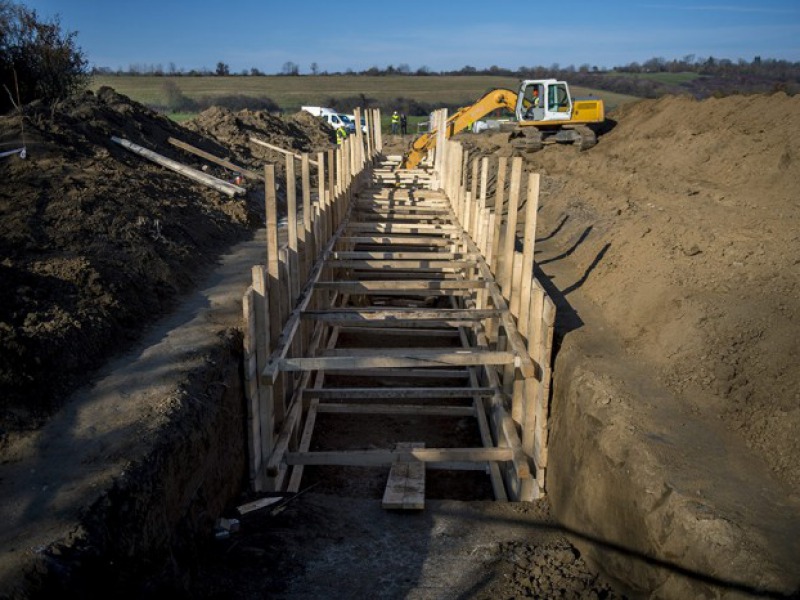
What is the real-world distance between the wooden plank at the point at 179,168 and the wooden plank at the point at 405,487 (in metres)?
10.5

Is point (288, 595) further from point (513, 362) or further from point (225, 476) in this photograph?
point (513, 362)

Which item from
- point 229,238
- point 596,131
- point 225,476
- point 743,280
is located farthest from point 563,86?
point 225,476

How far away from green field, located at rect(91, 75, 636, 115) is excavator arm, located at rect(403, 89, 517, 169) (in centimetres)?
4039

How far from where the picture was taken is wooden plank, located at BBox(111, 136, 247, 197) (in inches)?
597

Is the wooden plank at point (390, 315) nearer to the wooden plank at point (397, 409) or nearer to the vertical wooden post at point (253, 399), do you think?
the wooden plank at point (397, 409)

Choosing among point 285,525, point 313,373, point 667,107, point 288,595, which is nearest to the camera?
point 288,595

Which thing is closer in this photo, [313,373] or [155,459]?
[155,459]

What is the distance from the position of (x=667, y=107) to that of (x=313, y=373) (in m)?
16.9

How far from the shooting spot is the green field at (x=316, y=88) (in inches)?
2739

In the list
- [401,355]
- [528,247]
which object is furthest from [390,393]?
[528,247]

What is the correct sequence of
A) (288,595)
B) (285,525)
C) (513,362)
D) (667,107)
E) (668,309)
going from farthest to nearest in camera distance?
1. (667,107)
2. (668,309)
3. (513,362)
4. (285,525)
5. (288,595)

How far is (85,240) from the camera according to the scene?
27.8 feet

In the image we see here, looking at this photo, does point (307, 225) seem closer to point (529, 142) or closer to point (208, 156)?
point (208, 156)

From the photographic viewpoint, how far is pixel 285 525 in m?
5.22
